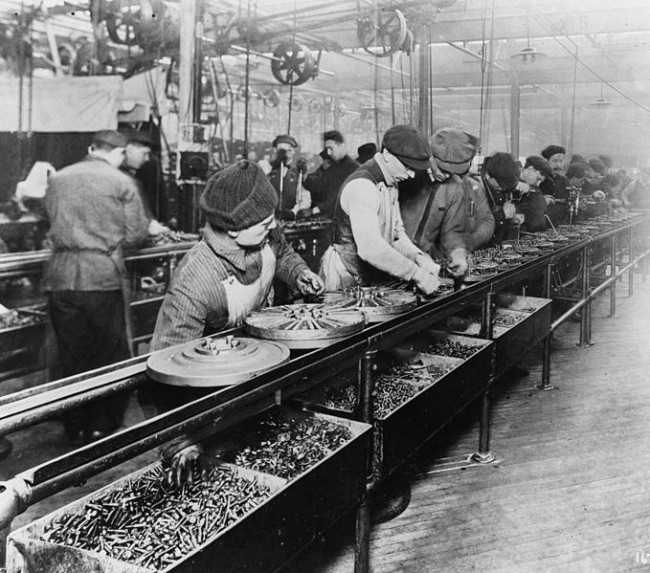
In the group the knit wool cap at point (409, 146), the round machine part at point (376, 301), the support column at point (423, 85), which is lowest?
the round machine part at point (376, 301)

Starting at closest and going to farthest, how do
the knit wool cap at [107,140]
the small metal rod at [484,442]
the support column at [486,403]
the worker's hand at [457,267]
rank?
the worker's hand at [457,267] < the support column at [486,403] < the small metal rod at [484,442] < the knit wool cap at [107,140]

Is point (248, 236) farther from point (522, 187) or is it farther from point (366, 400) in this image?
point (522, 187)

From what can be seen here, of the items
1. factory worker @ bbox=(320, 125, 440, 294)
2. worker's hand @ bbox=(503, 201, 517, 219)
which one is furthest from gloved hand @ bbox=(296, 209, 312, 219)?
factory worker @ bbox=(320, 125, 440, 294)

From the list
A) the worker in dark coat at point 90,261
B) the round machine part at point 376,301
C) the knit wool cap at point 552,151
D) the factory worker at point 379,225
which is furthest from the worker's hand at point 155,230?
the knit wool cap at point 552,151

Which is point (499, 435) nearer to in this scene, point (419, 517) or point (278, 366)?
point (419, 517)

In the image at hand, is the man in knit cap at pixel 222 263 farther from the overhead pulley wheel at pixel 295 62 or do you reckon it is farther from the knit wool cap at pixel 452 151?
the overhead pulley wheel at pixel 295 62

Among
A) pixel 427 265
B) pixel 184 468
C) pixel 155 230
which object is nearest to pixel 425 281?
pixel 427 265

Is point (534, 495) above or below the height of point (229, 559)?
below

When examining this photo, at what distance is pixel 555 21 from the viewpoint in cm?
838

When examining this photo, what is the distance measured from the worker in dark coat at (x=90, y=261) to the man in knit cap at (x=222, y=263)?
73.6 inches

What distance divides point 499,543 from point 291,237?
14.3ft

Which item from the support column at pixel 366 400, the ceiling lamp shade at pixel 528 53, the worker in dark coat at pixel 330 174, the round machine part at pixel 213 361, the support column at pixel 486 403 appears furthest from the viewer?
the ceiling lamp shade at pixel 528 53

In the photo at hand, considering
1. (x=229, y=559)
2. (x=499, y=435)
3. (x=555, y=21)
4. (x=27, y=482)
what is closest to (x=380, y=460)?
(x=229, y=559)

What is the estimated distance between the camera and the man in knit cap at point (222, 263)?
6.68ft
